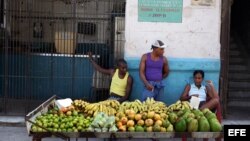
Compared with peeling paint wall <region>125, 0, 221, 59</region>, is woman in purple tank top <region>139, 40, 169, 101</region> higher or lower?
lower

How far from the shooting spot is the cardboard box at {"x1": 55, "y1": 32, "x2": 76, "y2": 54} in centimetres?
834

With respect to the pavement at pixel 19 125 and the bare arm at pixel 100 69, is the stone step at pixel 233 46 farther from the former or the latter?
the bare arm at pixel 100 69

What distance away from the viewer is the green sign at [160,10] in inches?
305

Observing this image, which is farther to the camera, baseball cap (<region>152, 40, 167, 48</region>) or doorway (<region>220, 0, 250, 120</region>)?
doorway (<region>220, 0, 250, 120</region>)

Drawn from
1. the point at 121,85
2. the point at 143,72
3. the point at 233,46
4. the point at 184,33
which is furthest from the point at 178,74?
the point at 233,46

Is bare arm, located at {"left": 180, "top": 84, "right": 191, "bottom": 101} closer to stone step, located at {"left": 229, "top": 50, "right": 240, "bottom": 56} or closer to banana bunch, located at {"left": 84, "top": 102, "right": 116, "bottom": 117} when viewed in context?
banana bunch, located at {"left": 84, "top": 102, "right": 116, "bottom": 117}

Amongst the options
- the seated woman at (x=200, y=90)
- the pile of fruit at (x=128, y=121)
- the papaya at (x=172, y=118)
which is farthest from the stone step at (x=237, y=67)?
the papaya at (x=172, y=118)

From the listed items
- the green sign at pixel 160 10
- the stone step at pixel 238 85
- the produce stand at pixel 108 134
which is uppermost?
the green sign at pixel 160 10

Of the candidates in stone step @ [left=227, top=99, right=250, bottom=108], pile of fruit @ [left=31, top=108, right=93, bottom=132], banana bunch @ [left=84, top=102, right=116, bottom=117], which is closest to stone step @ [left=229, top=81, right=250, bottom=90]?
stone step @ [left=227, top=99, right=250, bottom=108]

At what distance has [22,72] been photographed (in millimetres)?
8586

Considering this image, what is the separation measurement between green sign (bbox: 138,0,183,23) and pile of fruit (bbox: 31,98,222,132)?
2.37 meters

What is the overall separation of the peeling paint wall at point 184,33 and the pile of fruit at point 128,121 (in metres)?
2.15

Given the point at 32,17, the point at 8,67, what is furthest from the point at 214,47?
the point at 8,67

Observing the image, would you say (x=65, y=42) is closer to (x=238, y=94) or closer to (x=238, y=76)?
(x=238, y=94)
